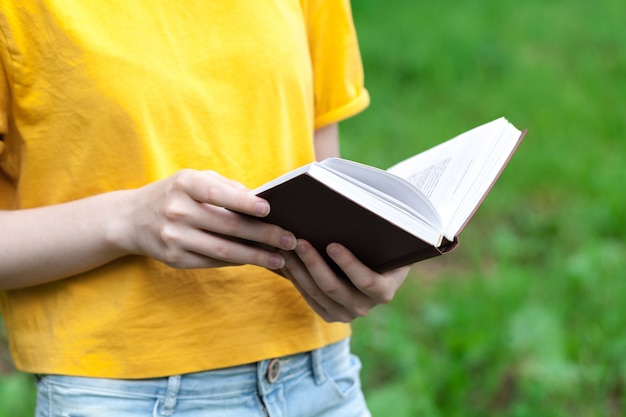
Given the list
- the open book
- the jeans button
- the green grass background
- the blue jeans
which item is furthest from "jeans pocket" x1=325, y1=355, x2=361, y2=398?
the green grass background

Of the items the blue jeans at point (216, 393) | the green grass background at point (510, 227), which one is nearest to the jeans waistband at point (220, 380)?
the blue jeans at point (216, 393)

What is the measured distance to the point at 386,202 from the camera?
0.97m

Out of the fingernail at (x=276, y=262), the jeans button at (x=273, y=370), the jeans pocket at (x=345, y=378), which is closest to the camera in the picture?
the fingernail at (x=276, y=262)

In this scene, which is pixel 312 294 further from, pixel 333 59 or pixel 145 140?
pixel 333 59

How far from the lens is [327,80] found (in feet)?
4.46

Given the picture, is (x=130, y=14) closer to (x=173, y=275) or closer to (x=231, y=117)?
(x=231, y=117)

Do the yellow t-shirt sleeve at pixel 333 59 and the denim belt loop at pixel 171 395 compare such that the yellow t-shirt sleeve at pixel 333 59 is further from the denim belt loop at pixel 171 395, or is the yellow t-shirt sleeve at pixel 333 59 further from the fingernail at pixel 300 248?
the denim belt loop at pixel 171 395

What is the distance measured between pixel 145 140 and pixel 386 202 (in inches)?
12.9

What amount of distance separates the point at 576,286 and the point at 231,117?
82.2 inches

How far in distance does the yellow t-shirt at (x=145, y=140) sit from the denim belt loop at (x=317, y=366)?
35 mm

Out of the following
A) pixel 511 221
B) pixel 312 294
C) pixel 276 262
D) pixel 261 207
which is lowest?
pixel 511 221

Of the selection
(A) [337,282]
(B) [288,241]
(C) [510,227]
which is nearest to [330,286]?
(A) [337,282]

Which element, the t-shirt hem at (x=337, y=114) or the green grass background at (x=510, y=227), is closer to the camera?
the t-shirt hem at (x=337, y=114)

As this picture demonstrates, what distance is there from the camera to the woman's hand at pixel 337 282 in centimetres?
107
